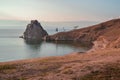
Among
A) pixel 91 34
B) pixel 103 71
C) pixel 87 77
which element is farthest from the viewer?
pixel 91 34

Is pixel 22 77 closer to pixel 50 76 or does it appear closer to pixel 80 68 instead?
pixel 50 76

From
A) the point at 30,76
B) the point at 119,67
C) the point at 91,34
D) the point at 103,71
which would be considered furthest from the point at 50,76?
the point at 91,34

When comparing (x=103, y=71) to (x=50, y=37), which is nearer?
(x=103, y=71)

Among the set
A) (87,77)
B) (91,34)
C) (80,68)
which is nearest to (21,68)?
(80,68)

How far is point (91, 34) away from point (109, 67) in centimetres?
16613

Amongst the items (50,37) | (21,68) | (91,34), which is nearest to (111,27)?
(91,34)

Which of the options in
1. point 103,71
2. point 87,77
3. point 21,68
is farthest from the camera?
point 21,68

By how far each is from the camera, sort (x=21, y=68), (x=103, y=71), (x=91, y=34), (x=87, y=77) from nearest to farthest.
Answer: (x=87, y=77)
(x=103, y=71)
(x=21, y=68)
(x=91, y=34)

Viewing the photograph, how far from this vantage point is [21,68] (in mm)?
25984

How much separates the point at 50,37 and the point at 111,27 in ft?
145

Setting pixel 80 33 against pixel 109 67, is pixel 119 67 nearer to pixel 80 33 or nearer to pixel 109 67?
pixel 109 67

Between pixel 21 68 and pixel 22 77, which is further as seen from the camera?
pixel 21 68

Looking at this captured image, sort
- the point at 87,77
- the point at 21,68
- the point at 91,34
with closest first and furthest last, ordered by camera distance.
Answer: the point at 87,77 < the point at 21,68 < the point at 91,34

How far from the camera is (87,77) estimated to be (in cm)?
2070
